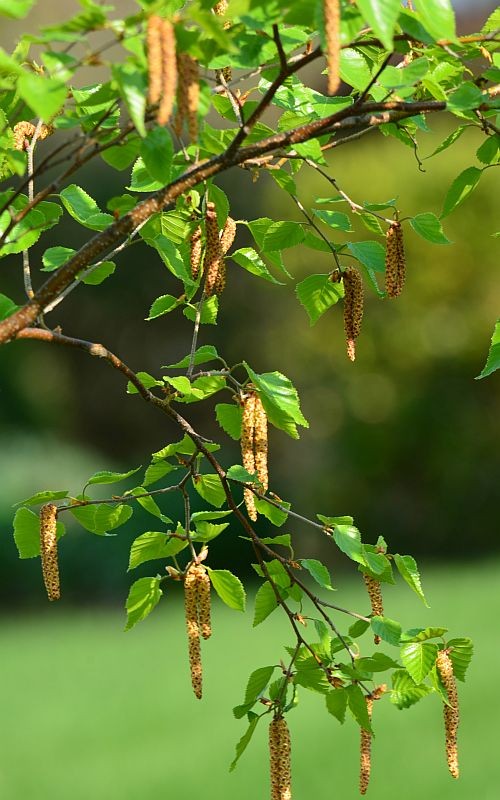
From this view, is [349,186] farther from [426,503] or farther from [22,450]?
[22,450]

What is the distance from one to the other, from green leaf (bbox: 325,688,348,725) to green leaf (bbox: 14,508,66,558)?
562mm

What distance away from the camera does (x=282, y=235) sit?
1947 mm

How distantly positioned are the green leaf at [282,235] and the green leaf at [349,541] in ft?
1.67

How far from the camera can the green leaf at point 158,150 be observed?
143cm

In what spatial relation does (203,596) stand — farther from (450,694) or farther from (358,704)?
(450,694)

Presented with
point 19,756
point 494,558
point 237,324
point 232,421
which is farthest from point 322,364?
point 232,421

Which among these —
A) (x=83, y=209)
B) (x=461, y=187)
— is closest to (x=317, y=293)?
(x=461, y=187)

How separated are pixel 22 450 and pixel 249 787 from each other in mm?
5494

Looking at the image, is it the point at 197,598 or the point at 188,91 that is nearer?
the point at 188,91

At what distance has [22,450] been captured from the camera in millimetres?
10227

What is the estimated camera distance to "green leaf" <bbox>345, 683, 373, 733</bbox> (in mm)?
1806

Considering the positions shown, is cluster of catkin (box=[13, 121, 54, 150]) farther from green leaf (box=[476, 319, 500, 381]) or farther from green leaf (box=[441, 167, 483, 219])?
green leaf (box=[476, 319, 500, 381])

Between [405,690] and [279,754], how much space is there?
0.78 feet

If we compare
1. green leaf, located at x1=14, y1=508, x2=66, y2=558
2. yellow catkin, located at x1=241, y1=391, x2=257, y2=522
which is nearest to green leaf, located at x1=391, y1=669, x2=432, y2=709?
yellow catkin, located at x1=241, y1=391, x2=257, y2=522
